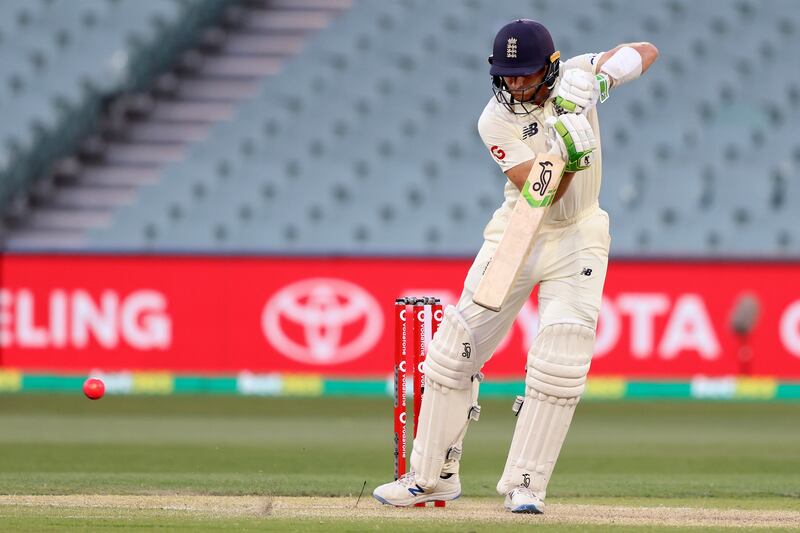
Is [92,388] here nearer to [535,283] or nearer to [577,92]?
[535,283]

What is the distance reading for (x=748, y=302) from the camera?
12594 mm

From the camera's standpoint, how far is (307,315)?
1291cm

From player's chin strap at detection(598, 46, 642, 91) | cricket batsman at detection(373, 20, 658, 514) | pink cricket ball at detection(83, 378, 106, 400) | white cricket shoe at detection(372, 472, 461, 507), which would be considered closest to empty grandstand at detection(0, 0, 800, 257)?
pink cricket ball at detection(83, 378, 106, 400)

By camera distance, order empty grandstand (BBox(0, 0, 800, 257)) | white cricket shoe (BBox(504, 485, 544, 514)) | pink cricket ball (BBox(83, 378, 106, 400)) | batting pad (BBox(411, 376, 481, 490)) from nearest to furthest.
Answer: white cricket shoe (BBox(504, 485, 544, 514))
batting pad (BBox(411, 376, 481, 490))
pink cricket ball (BBox(83, 378, 106, 400))
empty grandstand (BBox(0, 0, 800, 257))

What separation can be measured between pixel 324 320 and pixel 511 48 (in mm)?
7660

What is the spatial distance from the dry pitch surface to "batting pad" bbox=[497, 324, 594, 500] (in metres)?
0.17

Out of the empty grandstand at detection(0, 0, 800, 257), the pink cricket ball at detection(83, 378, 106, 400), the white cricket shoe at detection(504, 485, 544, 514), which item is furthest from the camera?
the empty grandstand at detection(0, 0, 800, 257)

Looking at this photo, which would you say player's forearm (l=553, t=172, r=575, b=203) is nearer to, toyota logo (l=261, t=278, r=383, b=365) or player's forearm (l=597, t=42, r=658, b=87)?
player's forearm (l=597, t=42, r=658, b=87)

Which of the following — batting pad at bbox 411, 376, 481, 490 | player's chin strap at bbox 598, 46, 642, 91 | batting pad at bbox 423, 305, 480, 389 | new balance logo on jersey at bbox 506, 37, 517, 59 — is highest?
new balance logo on jersey at bbox 506, 37, 517, 59

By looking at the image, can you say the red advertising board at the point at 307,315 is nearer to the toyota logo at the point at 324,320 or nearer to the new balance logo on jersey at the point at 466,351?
the toyota logo at the point at 324,320

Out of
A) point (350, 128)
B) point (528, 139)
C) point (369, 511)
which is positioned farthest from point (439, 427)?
point (350, 128)

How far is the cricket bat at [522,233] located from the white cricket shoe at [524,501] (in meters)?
0.69

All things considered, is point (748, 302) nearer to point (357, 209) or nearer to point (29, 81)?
point (357, 209)

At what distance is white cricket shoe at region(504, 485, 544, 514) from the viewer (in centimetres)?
550
